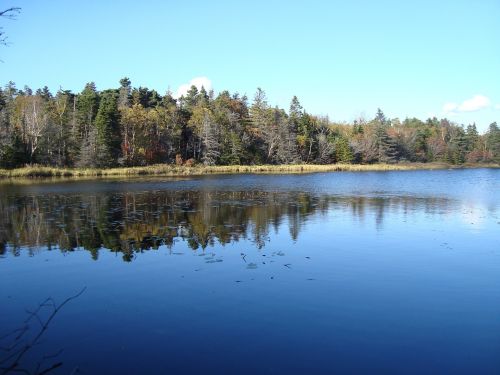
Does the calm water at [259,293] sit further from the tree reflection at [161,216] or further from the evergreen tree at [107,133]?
the evergreen tree at [107,133]

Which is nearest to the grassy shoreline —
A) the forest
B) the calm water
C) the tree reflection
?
the forest

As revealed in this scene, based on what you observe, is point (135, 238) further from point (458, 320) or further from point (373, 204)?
point (373, 204)

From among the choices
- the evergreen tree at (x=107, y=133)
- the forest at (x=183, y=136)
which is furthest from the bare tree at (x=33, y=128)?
the evergreen tree at (x=107, y=133)

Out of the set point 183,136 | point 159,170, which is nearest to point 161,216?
point 159,170

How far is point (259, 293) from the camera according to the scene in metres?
9.98

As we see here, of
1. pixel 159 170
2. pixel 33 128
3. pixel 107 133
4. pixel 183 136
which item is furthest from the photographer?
pixel 183 136

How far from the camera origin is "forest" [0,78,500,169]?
195 ft

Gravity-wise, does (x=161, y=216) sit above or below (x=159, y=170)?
below

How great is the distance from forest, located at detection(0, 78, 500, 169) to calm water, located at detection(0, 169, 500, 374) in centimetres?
4166

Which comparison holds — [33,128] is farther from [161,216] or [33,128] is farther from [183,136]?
[161,216]

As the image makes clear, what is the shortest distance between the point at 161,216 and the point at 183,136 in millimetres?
54162

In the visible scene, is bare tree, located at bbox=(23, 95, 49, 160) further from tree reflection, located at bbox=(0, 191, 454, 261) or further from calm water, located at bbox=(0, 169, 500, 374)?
calm water, located at bbox=(0, 169, 500, 374)

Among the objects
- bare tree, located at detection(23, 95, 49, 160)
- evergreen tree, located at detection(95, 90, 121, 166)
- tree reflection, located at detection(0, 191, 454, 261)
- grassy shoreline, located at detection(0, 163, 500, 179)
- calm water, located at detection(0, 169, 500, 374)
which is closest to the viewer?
calm water, located at detection(0, 169, 500, 374)

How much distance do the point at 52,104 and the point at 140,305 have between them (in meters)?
73.1
